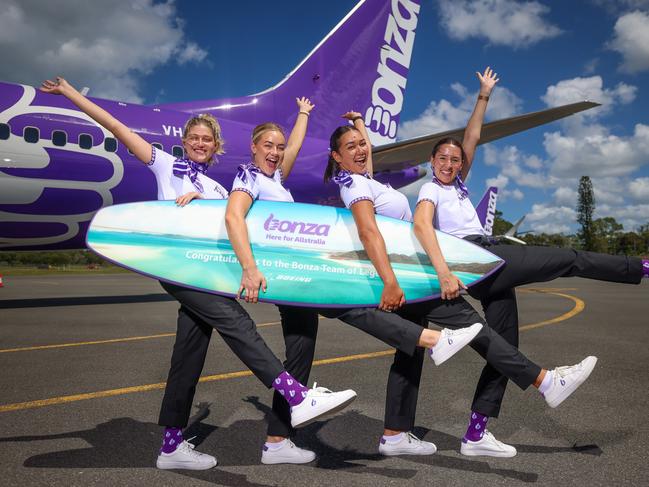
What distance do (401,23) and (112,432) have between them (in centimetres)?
1382

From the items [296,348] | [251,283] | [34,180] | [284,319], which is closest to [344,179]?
[251,283]

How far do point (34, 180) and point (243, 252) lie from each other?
810cm

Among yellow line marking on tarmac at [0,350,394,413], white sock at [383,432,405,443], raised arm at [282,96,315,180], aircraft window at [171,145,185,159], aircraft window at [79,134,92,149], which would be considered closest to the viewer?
white sock at [383,432,405,443]

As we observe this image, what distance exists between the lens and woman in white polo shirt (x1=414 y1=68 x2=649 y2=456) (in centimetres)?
259

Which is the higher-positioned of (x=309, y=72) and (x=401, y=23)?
(x=401, y=23)

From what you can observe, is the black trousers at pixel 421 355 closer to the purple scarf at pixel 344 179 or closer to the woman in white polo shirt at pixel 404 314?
the woman in white polo shirt at pixel 404 314

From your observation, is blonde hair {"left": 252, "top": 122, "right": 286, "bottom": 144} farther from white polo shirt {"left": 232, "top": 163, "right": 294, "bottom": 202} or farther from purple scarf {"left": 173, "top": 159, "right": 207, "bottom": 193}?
purple scarf {"left": 173, "top": 159, "right": 207, "bottom": 193}

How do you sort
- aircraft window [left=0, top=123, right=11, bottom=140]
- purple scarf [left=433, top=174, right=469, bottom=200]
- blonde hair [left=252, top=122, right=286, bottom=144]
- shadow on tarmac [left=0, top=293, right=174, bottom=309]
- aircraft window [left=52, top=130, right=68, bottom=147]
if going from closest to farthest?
blonde hair [left=252, top=122, right=286, bottom=144] < purple scarf [left=433, top=174, right=469, bottom=200] < aircraft window [left=0, top=123, right=11, bottom=140] < aircraft window [left=52, top=130, right=68, bottom=147] < shadow on tarmac [left=0, top=293, right=174, bottom=309]

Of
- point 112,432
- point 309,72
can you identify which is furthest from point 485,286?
point 309,72

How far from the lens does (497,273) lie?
104 inches

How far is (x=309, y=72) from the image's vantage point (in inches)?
531

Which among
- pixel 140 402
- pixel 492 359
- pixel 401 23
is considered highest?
pixel 401 23

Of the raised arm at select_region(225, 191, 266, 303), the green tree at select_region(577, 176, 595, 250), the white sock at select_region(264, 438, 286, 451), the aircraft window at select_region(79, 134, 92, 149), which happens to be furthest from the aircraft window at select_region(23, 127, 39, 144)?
the green tree at select_region(577, 176, 595, 250)

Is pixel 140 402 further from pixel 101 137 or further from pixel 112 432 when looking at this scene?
pixel 101 137
